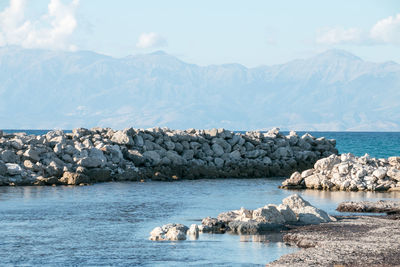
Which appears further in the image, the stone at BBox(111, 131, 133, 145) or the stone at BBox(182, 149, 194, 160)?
the stone at BBox(182, 149, 194, 160)

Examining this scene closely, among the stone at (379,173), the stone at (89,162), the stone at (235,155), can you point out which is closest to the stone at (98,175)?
the stone at (89,162)

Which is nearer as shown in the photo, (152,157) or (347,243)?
(347,243)

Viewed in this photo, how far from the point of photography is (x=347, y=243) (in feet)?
55.3

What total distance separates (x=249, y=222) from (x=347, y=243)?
3.56 m

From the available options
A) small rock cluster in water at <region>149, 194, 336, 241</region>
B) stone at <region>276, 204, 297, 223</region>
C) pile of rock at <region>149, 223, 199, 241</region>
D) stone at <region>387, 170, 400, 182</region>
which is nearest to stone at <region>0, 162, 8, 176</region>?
small rock cluster in water at <region>149, 194, 336, 241</region>

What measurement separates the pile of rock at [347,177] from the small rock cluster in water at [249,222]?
37.5 ft

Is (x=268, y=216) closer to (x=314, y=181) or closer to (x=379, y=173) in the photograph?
(x=314, y=181)

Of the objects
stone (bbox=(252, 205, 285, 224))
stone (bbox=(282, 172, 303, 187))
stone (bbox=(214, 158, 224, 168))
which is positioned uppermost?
stone (bbox=(214, 158, 224, 168))

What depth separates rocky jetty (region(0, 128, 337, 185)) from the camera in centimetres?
3434

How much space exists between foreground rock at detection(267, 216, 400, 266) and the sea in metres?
0.64

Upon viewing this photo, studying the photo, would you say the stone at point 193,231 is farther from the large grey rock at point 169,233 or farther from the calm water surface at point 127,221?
the calm water surface at point 127,221

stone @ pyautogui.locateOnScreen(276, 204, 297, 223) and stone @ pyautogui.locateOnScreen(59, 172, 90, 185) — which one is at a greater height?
stone @ pyautogui.locateOnScreen(59, 172, 90, 185)

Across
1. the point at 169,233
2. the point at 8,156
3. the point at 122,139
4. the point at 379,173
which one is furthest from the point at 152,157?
the point at 169,233

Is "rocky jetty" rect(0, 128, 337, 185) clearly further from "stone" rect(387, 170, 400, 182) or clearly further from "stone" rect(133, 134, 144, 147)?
"stone" rect(387, 170, 400, 182)
